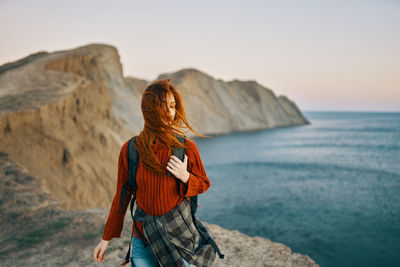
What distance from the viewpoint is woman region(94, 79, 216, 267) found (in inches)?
63.8

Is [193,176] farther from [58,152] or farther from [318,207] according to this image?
[318,207]

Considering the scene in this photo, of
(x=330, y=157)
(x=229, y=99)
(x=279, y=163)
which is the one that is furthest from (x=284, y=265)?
(x=229, y=99)

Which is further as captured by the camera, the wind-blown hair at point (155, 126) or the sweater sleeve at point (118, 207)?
the sweater sleeve at point (118, 207)

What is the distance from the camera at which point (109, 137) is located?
35.3 ft

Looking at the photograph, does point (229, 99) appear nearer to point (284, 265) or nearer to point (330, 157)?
point (330, 157)

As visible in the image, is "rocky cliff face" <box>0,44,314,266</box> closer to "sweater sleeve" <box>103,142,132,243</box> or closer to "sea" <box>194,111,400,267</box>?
"sweater sleeve" <box>103,142,132,243</box>

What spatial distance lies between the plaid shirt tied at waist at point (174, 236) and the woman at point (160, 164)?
5cm

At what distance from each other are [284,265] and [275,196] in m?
8.30

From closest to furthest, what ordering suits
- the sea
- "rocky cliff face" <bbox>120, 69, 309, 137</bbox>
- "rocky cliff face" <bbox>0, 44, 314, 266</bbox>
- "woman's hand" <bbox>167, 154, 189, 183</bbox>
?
"woman's hand" <bbox>167, 154, 189, 183</bbox> → "rocky cliff face" <bbox>0, 44, 314, 266</bbox> → the sea → "rocky cliff face" <bbox>120, 69, 309, 137</bbox>

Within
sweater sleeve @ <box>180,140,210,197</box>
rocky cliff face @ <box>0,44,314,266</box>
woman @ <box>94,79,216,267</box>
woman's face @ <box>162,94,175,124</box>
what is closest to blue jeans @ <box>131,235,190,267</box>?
woman @ <box>94,79,216,267</box>

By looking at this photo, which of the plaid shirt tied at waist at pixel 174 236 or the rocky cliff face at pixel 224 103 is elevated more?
the plaid shirt tied at waist at pixel 174 236

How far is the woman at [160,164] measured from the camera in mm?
1621

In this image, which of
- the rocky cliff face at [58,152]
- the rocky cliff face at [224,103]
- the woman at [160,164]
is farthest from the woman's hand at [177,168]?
the rocky cliff face at [224,103]

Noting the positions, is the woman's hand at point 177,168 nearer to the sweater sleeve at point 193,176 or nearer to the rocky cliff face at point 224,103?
the sweater sleeve at point 193,176
